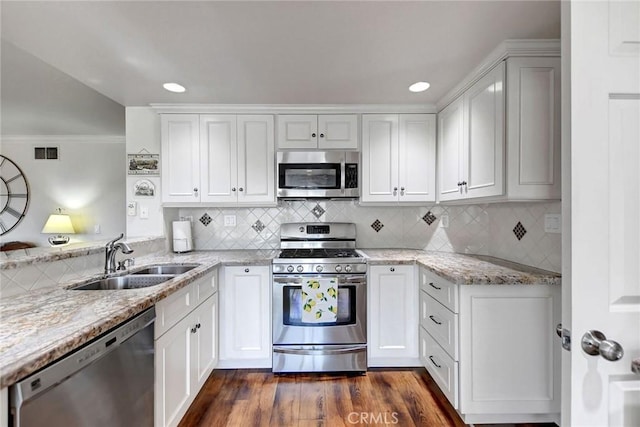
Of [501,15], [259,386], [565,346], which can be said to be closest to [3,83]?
[259,386]

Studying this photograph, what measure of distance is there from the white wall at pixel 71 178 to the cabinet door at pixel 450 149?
162 inches

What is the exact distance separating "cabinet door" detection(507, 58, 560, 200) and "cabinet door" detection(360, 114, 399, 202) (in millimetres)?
1075

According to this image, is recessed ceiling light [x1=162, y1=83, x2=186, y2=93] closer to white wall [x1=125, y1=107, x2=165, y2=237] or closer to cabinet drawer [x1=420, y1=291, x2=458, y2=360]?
white wall [x1=125, y1=107, x2=165, y2=237]

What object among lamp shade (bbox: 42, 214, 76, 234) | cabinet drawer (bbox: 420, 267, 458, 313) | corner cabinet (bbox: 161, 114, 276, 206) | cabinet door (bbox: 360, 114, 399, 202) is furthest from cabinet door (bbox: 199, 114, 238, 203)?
lamp shade (bbox: 42, 214, 76, 234)

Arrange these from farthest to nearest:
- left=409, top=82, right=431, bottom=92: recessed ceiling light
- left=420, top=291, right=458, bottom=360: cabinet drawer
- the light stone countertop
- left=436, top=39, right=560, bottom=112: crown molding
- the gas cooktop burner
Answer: the gas cooktop burner, left=409, top=82, right=431, bottom=92: recessed ceiling light, left=420, top=291, right=458, bottom=360: cabinet drawer, left=436, top=39, right=560, bottom=112: crown molding, the light stone countertop

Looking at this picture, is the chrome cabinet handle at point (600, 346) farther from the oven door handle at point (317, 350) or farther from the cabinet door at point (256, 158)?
the cabinet door at point (256, 158)

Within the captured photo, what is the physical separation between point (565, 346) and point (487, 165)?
1.33m

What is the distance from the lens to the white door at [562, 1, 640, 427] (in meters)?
0.73

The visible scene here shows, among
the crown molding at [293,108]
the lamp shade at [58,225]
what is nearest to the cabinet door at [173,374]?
the crown molding at [293,108]

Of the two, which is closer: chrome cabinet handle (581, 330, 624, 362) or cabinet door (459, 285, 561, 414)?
chrome cabinet handle (581, 330, 624, 362)

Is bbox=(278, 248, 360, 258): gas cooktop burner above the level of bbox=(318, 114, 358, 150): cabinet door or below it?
below

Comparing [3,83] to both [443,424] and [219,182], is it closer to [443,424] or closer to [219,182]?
[219,182]

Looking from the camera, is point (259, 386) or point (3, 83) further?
point (3, 83)

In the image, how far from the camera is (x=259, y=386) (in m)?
2.20
